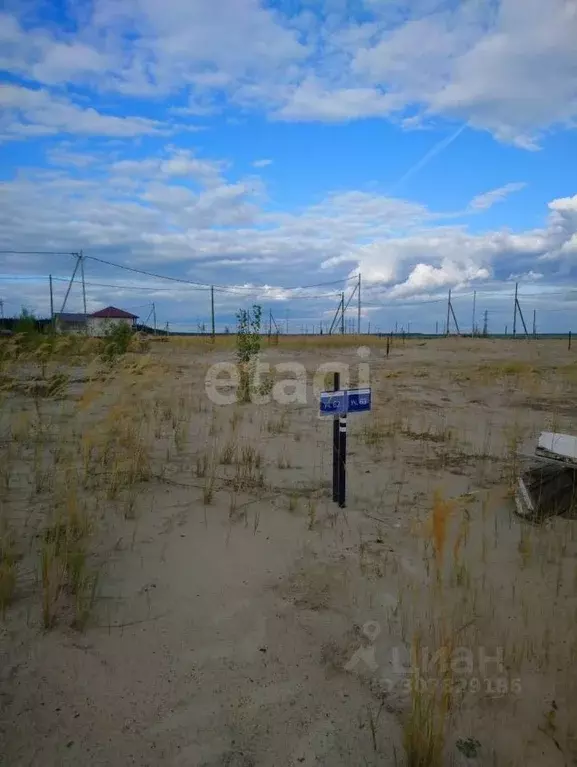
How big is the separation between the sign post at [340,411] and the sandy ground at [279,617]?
21 centimetres

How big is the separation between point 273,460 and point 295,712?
3848mm

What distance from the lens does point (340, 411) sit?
4500mm

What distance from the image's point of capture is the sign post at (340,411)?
14.7 feet

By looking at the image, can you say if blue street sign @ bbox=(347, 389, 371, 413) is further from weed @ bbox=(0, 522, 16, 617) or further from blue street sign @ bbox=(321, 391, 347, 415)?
weed @ bbox=(0, 522, 16, 617)

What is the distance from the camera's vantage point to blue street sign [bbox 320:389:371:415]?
4461 mm

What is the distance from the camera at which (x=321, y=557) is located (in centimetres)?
370

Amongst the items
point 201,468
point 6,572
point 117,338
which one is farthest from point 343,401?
point 117,338

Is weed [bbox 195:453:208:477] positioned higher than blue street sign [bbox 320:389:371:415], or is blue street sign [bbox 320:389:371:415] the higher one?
blue street sign [bbox 320:389:371:415]

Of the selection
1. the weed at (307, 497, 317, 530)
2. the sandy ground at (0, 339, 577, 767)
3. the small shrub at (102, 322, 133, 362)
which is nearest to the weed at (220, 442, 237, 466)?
the sandy ground at (0, 339, 577, 767)

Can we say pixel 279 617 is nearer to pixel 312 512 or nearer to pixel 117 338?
pixel 312 512

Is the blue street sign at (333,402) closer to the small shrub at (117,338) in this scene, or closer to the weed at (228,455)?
the weed at (228,455)

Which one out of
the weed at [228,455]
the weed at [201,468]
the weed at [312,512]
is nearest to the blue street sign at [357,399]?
the weed at [312,512]

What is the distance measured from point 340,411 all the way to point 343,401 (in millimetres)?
103

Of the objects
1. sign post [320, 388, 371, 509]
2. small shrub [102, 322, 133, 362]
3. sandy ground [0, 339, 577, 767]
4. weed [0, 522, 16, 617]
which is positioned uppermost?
small shrub [102, 322, 133, 362]
